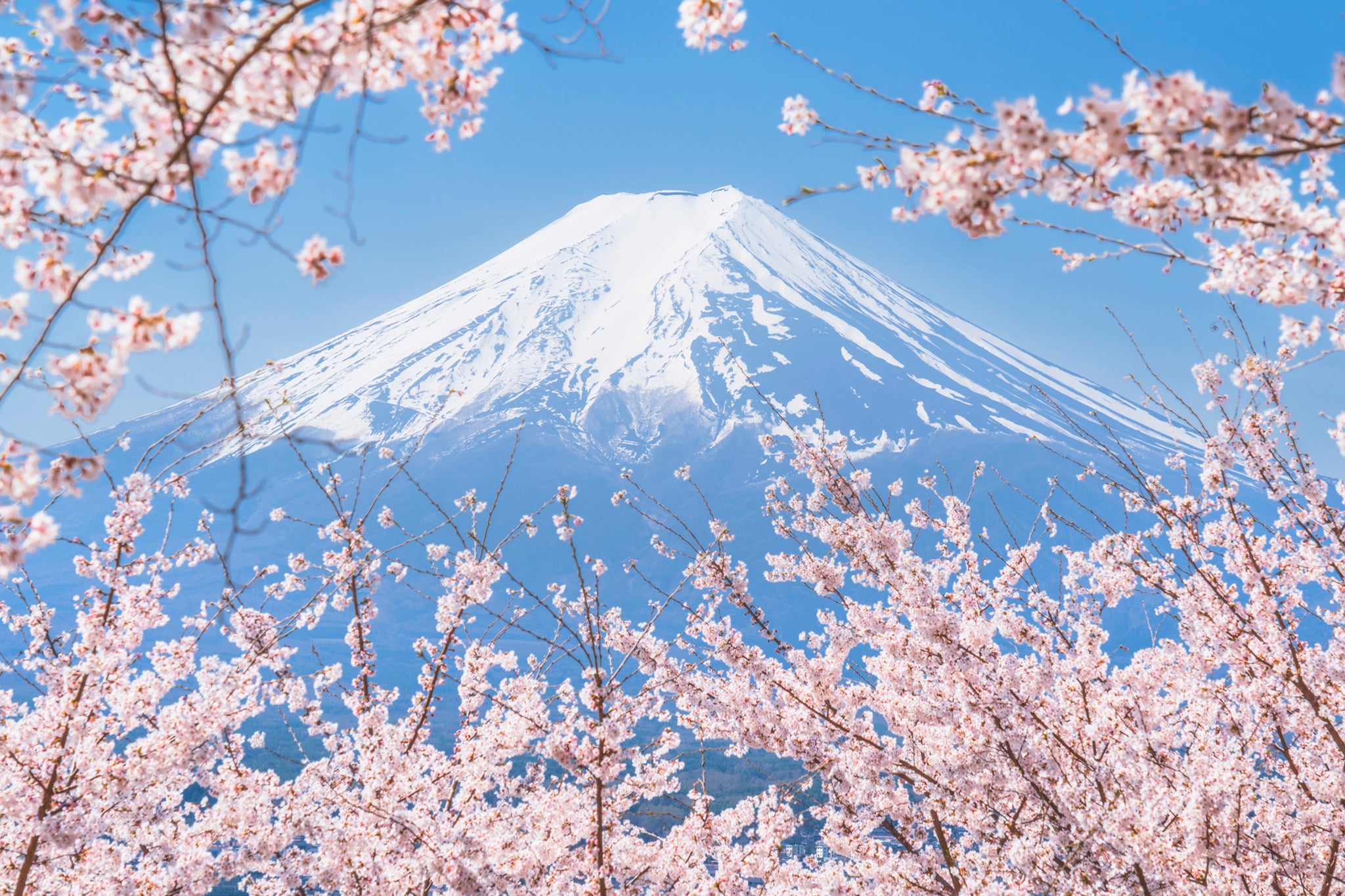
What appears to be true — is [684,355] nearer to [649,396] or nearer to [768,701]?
[649,396]

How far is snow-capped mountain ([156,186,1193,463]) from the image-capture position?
136500mm

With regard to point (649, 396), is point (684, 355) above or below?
above

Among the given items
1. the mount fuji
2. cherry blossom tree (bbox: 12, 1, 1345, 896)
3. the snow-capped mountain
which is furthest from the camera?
the snow-capped mountain

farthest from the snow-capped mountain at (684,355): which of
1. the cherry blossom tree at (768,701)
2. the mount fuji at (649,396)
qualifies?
the cherry blossom tree at (768,701)

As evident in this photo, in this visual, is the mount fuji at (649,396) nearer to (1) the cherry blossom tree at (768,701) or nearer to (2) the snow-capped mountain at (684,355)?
(2) the snow-capped mountain at (684,355)

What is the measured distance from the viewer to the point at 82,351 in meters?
1.60

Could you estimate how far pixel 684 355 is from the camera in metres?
148

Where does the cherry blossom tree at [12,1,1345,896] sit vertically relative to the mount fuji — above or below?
below

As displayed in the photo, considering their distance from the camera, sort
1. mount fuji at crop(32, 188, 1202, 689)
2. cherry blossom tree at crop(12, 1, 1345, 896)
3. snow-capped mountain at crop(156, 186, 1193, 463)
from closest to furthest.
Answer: cherry blossom tree at crop(12, 1, 1345, 896)
mount fuji at crop(32, 188, 1202, 689)
snow-capped mountain at crop(156, 186, 1193, 463)

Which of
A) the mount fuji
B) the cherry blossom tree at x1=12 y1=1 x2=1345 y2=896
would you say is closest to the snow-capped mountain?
the mount fuji

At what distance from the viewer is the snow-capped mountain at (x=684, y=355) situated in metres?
136

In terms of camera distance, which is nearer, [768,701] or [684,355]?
[768,701]

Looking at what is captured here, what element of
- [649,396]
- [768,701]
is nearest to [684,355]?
[649,396]

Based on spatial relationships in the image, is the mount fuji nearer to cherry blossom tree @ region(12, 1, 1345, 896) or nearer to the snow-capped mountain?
the snow-capped mountain
